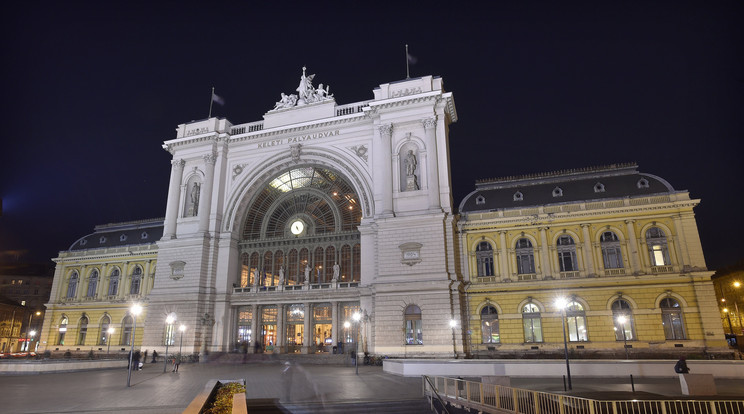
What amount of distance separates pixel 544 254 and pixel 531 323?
607 centimetres

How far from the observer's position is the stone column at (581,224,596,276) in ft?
124

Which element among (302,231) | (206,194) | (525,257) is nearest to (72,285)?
(206,194)

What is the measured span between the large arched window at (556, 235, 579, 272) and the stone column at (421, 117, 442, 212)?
11351mm

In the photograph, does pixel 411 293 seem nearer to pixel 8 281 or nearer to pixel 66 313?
pixel 66 313

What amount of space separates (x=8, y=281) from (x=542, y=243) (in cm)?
10282

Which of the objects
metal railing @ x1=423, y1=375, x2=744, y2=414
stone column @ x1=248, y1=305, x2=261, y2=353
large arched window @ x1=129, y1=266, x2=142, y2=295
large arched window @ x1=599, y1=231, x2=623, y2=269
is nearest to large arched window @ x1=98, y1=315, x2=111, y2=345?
large arched window @ x1=129, y1=266, x2=142, y2=295

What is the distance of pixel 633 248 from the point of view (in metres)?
37.0

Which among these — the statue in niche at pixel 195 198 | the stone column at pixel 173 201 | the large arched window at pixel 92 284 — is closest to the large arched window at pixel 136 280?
the large arched window at pixel 92 284

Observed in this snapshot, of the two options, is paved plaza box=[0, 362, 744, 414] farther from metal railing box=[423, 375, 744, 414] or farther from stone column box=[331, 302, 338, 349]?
stone column box=[331, 302, 338, 349]

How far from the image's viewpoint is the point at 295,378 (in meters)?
27.1

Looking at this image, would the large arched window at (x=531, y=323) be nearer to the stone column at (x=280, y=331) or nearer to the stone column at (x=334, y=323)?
the stone column at (x=334, y=323)

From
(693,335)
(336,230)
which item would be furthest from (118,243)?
(693,335)

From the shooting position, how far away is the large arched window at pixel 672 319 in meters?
34.7

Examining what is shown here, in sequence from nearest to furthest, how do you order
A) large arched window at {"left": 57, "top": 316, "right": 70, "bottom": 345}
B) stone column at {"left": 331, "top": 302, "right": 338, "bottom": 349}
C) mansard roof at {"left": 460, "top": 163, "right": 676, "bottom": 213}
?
mansard roof at {"left": 460, "top": 163, "right": 676, "bottom": 213} → stone column at {"left": 331, "top": 302, "right": 338, "bottom": 349} → large arched window at {"left": 57, "top": 316, "right": 70, "bottom": 345}
